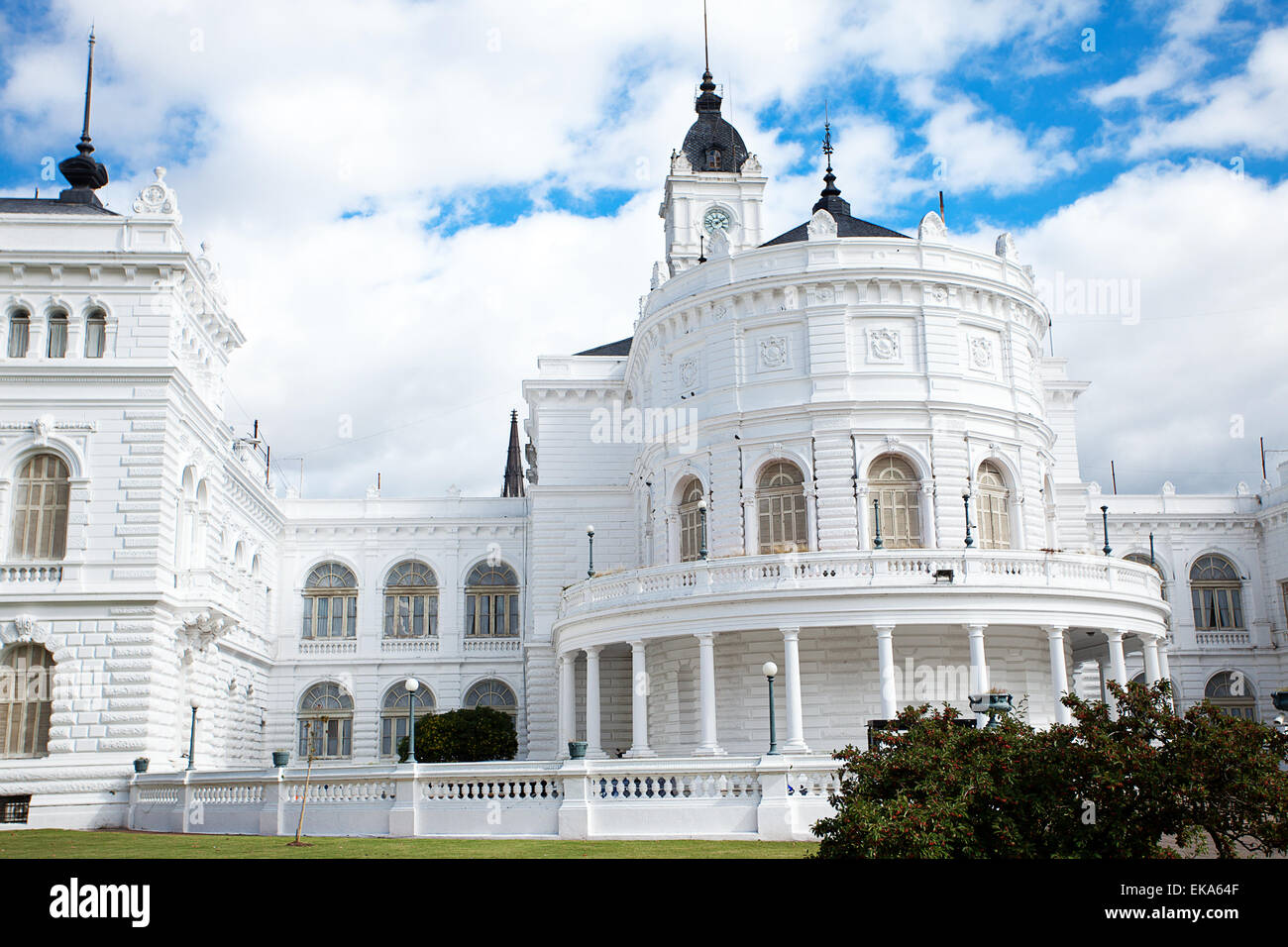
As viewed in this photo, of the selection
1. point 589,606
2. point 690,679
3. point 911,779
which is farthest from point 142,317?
point 911,779

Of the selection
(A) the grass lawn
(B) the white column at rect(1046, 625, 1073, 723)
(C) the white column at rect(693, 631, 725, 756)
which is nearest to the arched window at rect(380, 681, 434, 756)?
(C) the white column at rect(693, 631, 725, 756)

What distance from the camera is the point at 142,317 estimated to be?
34.0 m

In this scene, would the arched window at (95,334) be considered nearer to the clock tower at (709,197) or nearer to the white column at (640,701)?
the white column at (640,701)

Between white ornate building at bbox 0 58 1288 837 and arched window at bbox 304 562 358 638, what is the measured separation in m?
0.48

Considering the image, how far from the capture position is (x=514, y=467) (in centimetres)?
9569

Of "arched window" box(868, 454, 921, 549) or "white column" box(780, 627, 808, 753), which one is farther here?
"arched window" box(868, 454, 921, 549)

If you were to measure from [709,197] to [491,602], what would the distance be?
25903mm

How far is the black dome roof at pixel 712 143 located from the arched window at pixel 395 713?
32343mm

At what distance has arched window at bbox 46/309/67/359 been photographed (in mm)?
34000

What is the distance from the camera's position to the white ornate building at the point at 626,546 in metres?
31.4

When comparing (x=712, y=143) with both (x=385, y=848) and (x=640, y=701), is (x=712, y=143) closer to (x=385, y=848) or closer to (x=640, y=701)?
(x=640, y=701)

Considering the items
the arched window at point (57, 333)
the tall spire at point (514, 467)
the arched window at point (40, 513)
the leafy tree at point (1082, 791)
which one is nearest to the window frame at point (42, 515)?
the arched window at point (40, 513)

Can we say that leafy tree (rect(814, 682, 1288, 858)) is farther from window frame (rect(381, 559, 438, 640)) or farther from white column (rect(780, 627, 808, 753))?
window frame (rect(381, 559, 438, 640))

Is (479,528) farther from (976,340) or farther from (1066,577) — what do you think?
(1066,577)
